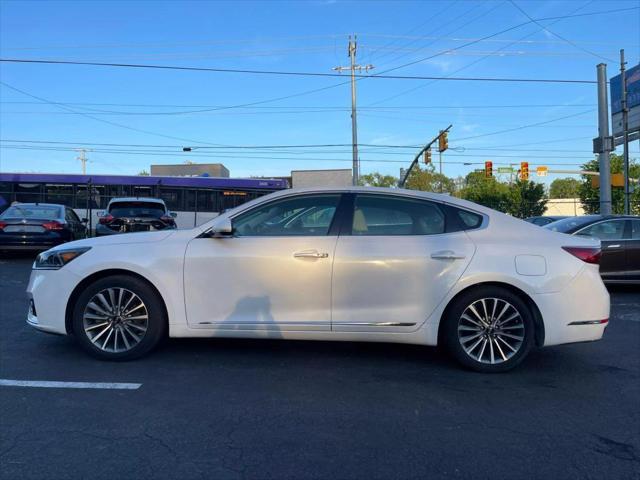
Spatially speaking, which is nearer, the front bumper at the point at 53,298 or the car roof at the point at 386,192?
the front bumper at the point at 53,298

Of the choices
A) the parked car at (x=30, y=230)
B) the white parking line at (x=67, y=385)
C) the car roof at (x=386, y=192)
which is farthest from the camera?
the parked car at (x=30, y=230)

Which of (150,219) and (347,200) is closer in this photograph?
(347,200)

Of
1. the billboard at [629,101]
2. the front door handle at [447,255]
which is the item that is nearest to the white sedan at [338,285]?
the front door handle at [447,255]

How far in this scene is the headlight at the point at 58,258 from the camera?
464 centimetres

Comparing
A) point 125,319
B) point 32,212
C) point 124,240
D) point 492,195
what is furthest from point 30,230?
point 492,195

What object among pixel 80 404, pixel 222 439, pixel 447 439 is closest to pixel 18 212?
pixel 80 404

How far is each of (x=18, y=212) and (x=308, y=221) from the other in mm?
10311

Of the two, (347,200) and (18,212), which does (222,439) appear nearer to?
(347,200)

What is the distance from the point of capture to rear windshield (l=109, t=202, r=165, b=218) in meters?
12.7

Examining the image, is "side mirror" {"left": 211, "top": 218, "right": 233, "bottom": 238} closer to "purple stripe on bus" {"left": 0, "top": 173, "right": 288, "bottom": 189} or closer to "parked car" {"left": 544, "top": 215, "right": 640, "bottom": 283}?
"parked car" {"left": 544, "top": 215, "right": 640, "bottom": 283}

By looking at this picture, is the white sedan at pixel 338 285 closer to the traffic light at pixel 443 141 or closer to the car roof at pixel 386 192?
the car roof at pixel 386 192

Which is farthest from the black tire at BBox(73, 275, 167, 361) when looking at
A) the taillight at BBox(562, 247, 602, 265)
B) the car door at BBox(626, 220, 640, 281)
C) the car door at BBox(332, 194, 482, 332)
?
the car door at BBox(626, 220, 640, 281)

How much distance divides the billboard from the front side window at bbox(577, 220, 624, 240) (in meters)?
12.0

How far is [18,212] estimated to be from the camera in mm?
12219
